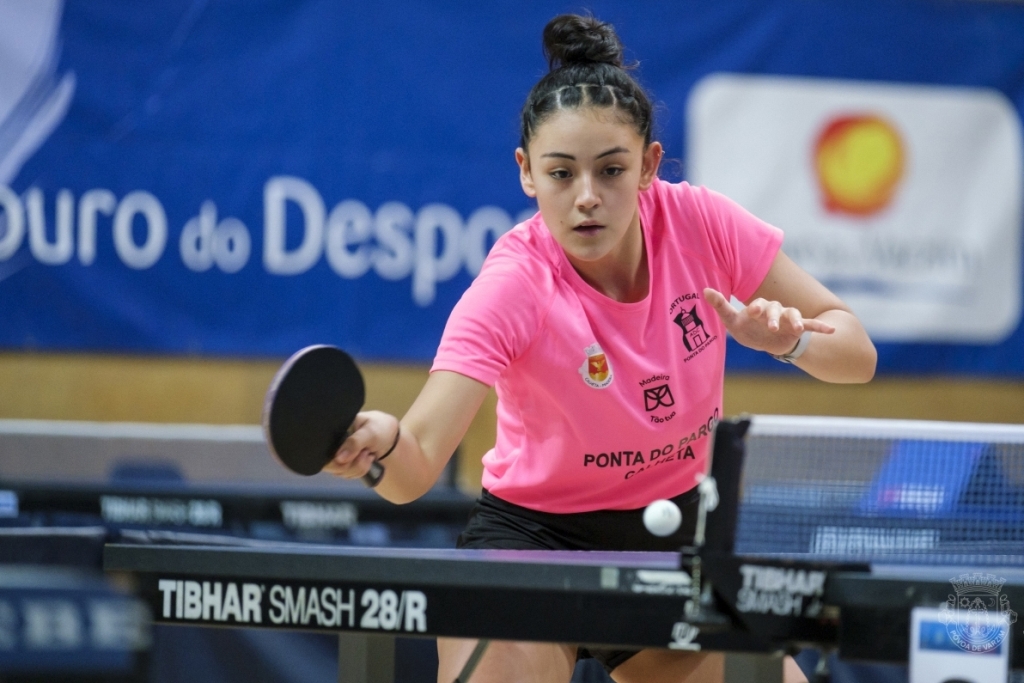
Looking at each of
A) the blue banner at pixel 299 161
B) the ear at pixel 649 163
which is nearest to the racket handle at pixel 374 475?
the ear at pixel 649 163

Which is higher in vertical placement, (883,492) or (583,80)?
(583,80)

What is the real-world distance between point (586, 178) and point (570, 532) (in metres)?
0.81

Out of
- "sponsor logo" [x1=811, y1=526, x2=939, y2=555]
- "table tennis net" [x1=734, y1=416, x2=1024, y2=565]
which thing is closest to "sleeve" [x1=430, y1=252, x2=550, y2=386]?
"table tennis net" [x1=734, y1=416, x2=1024, y2=565]

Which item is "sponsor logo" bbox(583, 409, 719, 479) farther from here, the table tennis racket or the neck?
the table tennis racket

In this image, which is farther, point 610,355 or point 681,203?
point 681,203

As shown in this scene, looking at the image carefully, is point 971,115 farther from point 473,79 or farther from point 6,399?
point 6,399

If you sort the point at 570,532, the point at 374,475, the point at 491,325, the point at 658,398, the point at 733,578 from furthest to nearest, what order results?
1. the point at 570,532
2. the point at 658,398
3. the point at 491,325
4. the point at 374,475
5. the point at 733,578

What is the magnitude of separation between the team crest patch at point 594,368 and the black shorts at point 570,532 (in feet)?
1.13

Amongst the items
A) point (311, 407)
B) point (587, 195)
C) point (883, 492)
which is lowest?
point (883, 492)

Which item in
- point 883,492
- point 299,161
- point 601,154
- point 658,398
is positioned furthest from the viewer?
point 299,161

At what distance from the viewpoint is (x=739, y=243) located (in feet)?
9.12

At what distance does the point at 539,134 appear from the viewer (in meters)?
2.58

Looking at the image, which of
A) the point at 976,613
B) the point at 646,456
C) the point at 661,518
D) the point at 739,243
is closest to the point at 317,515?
the point at 646,456

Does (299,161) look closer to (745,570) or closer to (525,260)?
(525,260)
